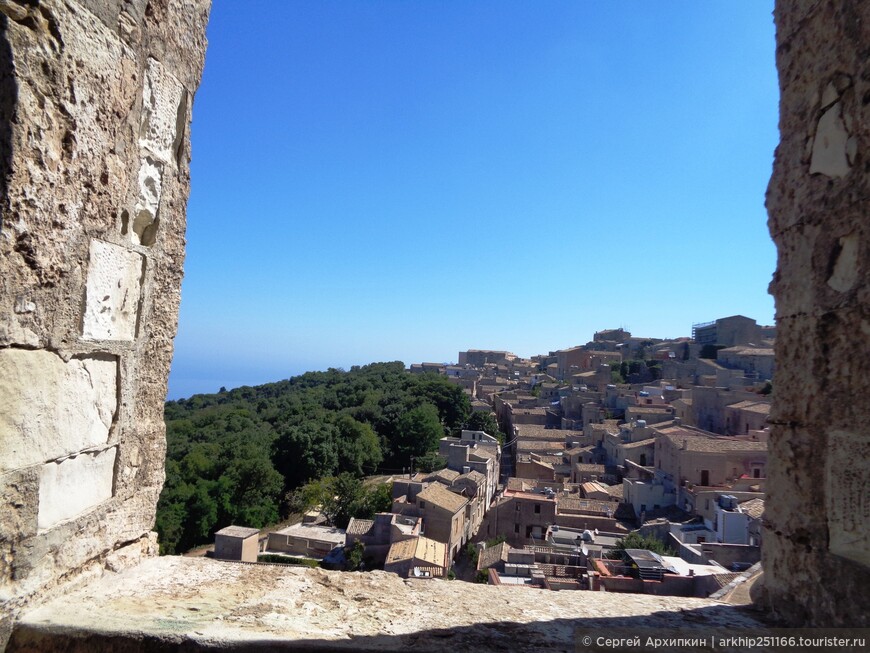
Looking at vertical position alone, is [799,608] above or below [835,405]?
below

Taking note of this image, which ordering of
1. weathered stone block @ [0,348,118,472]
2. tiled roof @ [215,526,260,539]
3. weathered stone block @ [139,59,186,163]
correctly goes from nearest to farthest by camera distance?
weathered stone block @ [0,348,118,472] → weathered stone block @ [139,59,186,163] → tiled roof @ [215,526,260,539]

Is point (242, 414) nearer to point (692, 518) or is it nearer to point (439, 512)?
point (439, 512)

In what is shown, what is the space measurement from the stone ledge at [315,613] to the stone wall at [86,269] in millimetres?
160

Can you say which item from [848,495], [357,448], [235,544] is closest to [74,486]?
[848,495]

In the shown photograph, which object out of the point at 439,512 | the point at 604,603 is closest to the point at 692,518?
the point at 439,512

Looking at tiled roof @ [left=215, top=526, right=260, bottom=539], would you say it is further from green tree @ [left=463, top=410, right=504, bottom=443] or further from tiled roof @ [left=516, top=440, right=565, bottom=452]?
green tree @ [left=463, top=410, right=504, bottom=443]

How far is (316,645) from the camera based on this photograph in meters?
1.58

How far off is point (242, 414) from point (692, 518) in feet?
104

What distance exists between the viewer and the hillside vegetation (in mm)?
24781

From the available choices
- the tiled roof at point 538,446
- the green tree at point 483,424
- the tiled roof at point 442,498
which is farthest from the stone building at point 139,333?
the green tree at point 483,424

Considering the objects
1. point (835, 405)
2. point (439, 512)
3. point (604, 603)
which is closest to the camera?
point (835, 405)

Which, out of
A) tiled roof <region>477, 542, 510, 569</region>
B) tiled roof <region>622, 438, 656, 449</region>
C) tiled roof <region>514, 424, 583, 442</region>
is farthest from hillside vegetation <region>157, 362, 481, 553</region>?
tiled roof <region>477, 542, 510, 569</region>

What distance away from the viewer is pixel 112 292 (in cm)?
197

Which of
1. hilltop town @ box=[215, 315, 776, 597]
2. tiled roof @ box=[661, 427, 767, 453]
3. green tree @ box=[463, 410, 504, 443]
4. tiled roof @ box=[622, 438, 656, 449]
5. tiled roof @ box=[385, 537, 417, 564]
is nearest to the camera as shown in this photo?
hilltop town @ box=[215, 315, 776, 597]
